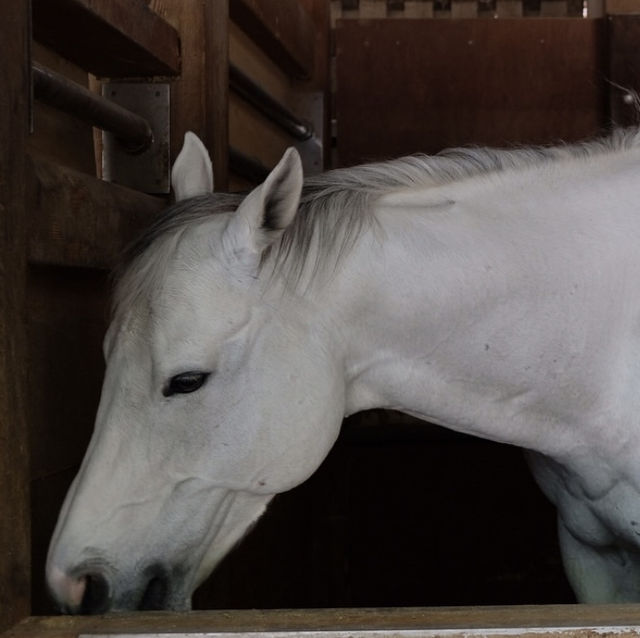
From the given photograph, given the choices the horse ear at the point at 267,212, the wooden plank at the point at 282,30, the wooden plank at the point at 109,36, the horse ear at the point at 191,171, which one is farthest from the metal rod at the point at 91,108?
the wooden plank at the point at 282,30

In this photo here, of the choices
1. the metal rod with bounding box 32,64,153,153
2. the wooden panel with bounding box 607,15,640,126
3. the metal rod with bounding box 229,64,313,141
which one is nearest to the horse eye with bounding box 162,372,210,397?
the metal rod with bounding box 32,64,153,153

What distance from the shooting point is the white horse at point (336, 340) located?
1338 millimetres

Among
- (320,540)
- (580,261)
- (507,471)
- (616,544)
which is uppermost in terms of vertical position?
(580,261)

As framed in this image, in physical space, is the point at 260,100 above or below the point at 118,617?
above

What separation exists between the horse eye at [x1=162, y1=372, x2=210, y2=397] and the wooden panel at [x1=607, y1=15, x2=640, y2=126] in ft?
8.72

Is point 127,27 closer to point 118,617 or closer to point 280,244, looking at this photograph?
point 280,244

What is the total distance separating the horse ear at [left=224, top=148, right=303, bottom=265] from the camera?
1.30 meters

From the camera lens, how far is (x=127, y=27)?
1782 mm

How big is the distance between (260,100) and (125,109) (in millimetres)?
1068

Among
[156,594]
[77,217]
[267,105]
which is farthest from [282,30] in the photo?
[156,594]

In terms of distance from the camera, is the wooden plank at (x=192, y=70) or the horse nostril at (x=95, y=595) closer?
the horse nostril at (x=95, y=595)

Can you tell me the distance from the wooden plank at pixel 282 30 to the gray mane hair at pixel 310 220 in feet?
4.36

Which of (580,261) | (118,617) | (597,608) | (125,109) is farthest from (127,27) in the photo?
(597,608)

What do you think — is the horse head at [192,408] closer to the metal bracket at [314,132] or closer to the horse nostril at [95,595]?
the horse nostril at [95,595]
